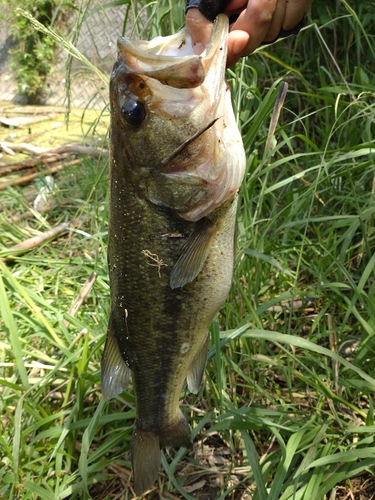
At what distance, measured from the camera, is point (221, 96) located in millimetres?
1421

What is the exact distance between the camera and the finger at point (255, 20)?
1511 mm

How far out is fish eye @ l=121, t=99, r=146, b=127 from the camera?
1.41 metres

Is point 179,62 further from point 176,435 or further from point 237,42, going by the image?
point 176,435

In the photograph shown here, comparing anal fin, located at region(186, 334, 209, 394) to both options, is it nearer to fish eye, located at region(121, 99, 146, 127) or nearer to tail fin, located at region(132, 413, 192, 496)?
tail fin, located at region(132, 413, 192, 496)

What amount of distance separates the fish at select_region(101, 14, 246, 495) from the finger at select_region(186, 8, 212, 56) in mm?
30

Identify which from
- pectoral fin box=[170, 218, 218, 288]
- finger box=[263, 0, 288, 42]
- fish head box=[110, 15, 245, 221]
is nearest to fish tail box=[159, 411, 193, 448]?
pectoral fin box=[170, 218, 218, 288]

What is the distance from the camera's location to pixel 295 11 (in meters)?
1.56

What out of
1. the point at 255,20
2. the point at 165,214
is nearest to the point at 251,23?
the point at 255,20

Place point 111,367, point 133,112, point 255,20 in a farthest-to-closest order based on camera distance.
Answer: point 111,367, point 255,20, point 133,112

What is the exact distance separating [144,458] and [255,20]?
1.53 meters

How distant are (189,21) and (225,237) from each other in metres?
0.67

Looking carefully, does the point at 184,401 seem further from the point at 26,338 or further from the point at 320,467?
the point at 26,338

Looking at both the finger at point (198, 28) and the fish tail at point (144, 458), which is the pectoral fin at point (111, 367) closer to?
the fish tail at point (144, 458)

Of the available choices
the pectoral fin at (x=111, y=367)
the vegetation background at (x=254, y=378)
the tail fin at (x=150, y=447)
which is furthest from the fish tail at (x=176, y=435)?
the pectoral fin at (x=111, y=367)
